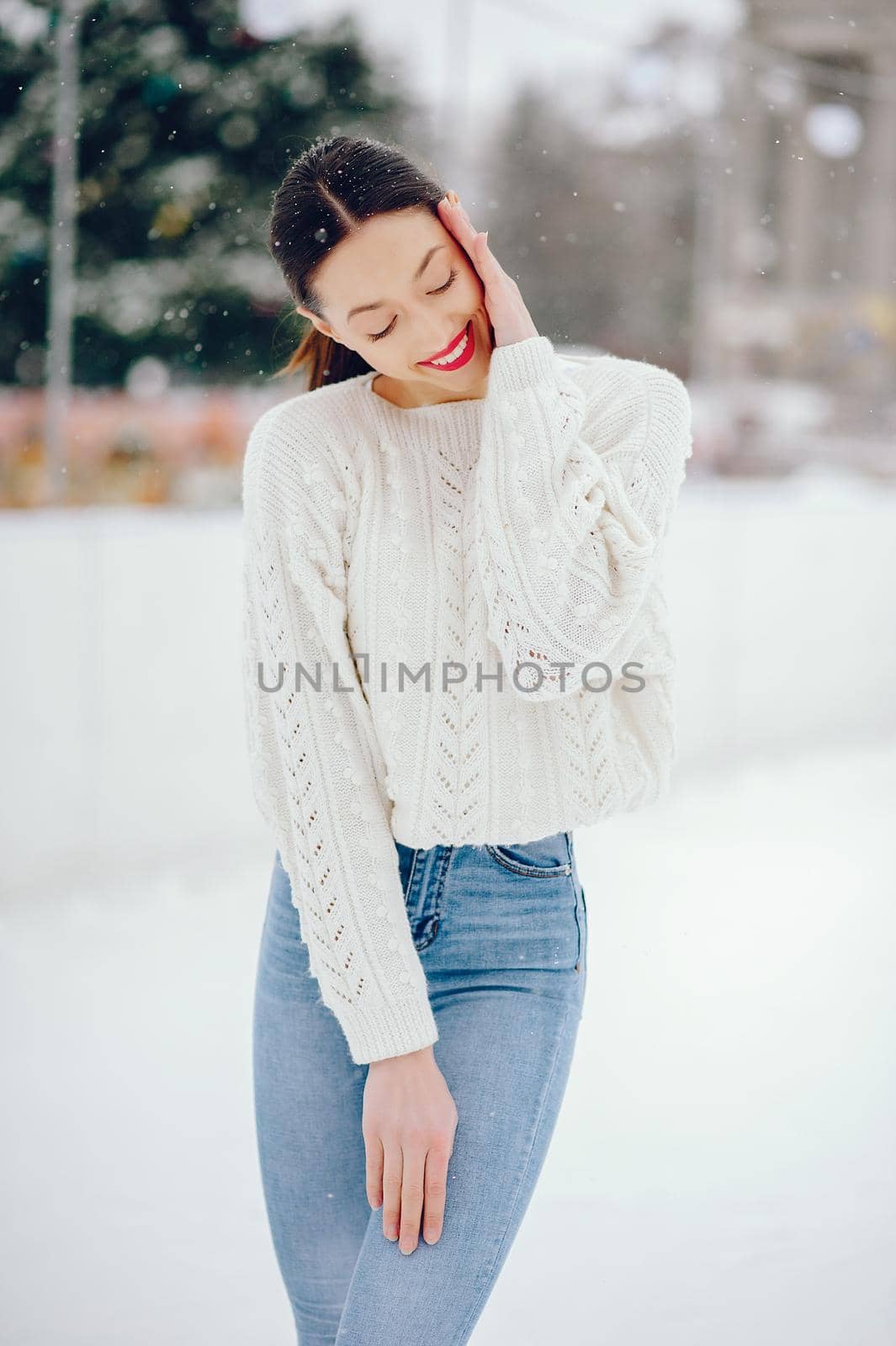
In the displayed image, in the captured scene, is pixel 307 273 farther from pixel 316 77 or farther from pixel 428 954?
pixel 316 77

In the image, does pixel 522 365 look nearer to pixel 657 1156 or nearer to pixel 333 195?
pixel 333 195

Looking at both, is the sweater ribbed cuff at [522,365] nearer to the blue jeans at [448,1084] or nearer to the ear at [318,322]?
the ear at [318,322]

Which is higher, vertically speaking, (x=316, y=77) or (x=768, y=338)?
(x=316, y=77)

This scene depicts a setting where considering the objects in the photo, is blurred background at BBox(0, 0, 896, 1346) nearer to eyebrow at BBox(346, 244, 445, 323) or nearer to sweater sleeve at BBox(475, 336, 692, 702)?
eyebrow at BBox(346, 244, 445, 323)

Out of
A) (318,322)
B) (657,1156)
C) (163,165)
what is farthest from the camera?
(163,165)

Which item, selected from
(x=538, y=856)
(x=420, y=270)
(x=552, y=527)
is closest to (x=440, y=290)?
(x=420, y=270)

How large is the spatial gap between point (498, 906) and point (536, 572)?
0.26m

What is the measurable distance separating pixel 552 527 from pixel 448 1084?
0.41 meters

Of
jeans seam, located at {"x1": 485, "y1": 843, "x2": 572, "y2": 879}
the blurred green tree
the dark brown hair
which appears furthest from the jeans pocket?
the blurred green tree

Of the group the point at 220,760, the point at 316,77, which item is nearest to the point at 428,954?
the point at 316,77

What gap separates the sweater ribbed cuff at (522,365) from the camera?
886 millimetres

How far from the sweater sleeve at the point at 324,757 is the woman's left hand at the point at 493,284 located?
0.55 ft

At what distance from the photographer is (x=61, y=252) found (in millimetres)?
2775

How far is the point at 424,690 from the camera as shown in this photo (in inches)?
36.6
